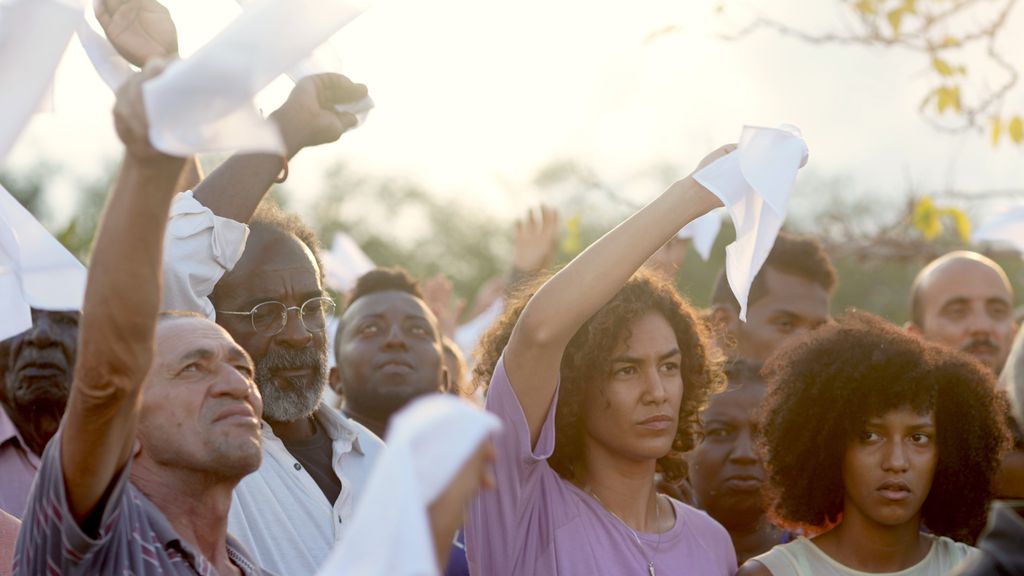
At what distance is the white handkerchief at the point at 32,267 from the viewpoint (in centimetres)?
423

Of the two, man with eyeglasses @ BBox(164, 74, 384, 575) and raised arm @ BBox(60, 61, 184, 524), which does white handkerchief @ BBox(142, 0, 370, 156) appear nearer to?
raised arm @ BBox(60, 61, 184, 524)

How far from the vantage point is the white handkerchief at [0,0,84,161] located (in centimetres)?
321

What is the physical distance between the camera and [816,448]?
479 cm

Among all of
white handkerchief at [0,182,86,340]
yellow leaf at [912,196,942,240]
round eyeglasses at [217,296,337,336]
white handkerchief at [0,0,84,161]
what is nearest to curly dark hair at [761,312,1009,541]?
round eyeglasses at [217,296,337,336]

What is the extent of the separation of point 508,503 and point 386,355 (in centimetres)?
255

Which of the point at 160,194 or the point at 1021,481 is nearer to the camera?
the point at 160,194

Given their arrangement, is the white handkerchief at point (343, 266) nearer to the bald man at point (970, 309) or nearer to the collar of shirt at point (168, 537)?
the bald man at point (970, 309)

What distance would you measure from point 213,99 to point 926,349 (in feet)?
9.64

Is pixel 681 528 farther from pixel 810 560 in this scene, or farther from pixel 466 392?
pixel 466 392

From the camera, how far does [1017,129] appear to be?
7.30m

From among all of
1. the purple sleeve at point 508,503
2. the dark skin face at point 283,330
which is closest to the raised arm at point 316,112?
the dark skin face at point 283,330

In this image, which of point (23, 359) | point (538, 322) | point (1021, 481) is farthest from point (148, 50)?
point (1021, 481)

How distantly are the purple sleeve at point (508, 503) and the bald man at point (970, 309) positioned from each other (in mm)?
3597

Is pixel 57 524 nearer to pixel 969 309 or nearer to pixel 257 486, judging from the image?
pixel 257 486
